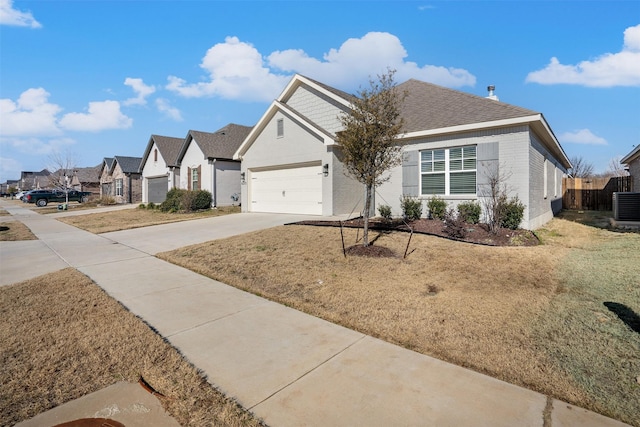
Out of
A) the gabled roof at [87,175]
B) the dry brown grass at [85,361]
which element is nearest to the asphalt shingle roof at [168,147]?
the dry brown grass at [85,361]

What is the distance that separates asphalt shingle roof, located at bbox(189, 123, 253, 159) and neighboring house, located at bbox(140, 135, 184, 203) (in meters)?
4.02

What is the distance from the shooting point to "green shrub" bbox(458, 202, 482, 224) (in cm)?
1099

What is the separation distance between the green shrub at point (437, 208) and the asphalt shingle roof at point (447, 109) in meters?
2.55

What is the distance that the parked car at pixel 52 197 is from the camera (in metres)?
33.9

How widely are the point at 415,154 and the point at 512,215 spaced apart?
3.91 metres

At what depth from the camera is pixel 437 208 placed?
11.7 m

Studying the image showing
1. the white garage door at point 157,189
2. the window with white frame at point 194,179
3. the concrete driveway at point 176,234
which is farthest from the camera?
the white garage door at point 157,189

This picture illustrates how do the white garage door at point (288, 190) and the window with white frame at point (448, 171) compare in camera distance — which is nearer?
the window with white frame at point (448, 171)

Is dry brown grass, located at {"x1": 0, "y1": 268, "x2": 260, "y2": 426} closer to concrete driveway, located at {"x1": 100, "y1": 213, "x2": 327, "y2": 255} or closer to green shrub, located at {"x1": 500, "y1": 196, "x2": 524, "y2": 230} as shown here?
concrete driveway, located at {"x1": 100, "y1": 213, "x2": 327, "y2": 255}

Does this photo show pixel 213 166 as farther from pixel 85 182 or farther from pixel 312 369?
pixel 85 182

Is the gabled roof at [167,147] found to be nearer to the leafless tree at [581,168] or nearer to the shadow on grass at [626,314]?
the shadow on grass at [626,314]

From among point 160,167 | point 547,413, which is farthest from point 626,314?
point 160,167

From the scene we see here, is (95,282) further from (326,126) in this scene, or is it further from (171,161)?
(171,161)

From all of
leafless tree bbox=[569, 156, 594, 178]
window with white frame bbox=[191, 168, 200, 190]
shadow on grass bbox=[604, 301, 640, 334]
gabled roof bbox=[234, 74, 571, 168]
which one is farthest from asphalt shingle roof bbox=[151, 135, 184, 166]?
leafless tree bbox=[569, 156, 594, 178]
